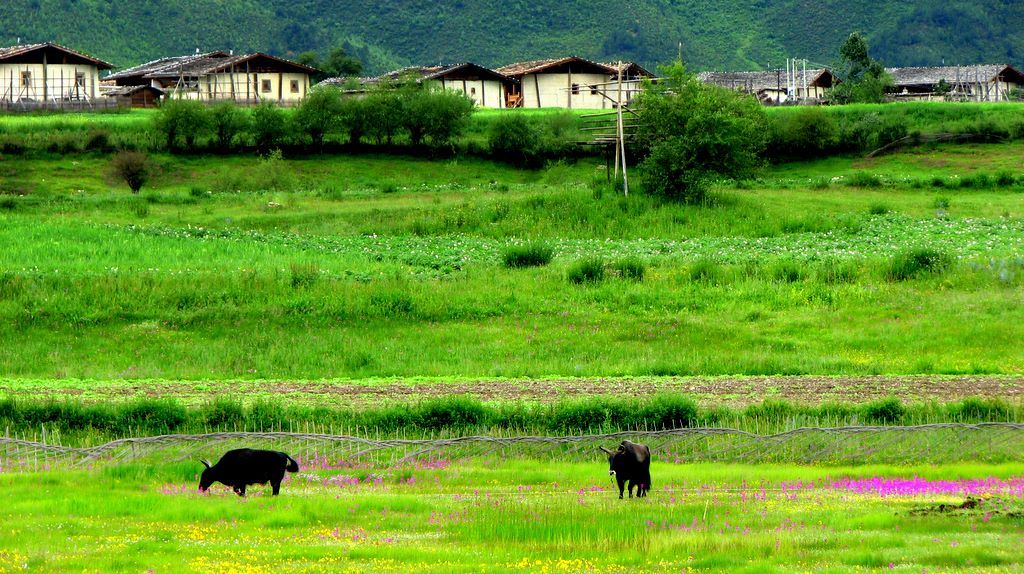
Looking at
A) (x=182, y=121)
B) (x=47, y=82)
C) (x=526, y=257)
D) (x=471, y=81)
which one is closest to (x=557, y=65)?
(x=471, y=81)

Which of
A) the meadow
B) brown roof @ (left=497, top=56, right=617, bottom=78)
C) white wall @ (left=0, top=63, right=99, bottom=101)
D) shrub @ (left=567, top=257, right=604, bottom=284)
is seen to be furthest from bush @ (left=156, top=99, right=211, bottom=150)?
shrub @ (left=567, top=257, right=604, bottom=284)

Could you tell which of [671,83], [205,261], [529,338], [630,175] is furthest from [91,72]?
[529,338]

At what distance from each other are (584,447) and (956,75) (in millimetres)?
103547

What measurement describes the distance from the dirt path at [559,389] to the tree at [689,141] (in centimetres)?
2734

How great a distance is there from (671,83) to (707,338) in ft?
91.7

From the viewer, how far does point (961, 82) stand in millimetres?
111812

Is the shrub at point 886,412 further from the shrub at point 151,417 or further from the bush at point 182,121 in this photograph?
the bush at point 182,121

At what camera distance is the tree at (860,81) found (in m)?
102

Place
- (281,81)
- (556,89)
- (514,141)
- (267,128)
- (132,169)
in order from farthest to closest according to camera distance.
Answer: (281,81), (556,89), (514,141), (267,128), (132,169)

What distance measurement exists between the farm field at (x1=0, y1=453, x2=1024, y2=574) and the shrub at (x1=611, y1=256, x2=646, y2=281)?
70.1 feet

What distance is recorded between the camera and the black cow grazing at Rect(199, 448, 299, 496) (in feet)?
52.4

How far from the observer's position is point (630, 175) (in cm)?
6900

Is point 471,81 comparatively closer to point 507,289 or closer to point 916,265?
point 507,289

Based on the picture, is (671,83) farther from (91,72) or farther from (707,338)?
(91,72)
